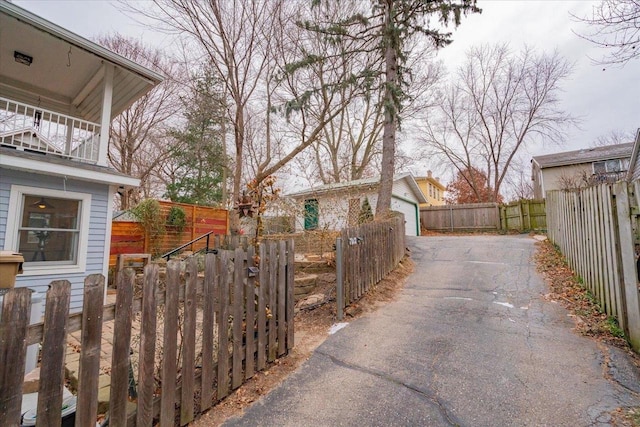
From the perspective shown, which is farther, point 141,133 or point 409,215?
point 141,133

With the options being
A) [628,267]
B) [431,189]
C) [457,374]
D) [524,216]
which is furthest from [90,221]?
[431,189]

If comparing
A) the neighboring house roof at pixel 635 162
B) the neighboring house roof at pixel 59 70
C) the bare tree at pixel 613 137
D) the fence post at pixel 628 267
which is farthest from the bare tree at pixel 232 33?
the bare tree at pixel 613 137

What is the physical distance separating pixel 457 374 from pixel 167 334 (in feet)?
9.29

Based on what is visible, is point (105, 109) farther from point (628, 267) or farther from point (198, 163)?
point (198, 163)

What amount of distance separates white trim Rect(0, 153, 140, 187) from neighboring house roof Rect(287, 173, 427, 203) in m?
5.67

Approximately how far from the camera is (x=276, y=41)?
37.3ft

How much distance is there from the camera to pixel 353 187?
11.9 m

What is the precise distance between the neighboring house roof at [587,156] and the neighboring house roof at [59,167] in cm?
2381

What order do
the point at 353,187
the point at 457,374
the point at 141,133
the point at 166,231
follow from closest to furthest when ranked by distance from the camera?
the point at 457,374 < the point at 166,231 < the point at 353,187 < the point at 141,133

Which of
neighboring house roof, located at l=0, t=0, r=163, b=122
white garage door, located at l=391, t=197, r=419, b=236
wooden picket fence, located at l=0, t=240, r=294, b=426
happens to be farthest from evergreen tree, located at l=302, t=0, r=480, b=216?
white garage door, located at l=391, t=197, r=419, b=236

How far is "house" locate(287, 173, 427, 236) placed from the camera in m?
8.88

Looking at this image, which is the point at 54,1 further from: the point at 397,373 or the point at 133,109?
the point at 397,373

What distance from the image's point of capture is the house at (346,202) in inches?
350

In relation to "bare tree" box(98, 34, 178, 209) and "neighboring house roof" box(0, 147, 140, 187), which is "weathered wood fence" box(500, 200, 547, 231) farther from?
"bare tree" box(98, 34, 178, 209)
